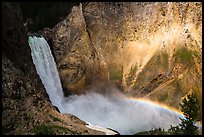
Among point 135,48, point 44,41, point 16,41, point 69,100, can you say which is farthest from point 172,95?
point 16,41

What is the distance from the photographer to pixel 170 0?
4619cm

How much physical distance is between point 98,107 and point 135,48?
999 centimetres

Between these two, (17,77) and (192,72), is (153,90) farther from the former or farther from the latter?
(17,77)

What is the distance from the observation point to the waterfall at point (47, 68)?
122 ft

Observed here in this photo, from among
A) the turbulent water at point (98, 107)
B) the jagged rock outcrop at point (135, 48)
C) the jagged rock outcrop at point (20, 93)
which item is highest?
the jagged rock outcrop at point (135, 48)

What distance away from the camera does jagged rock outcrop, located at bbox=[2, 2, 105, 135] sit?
Result: 2113cm

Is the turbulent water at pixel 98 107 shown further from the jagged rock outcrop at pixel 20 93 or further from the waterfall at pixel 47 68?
the jagged rock outcrop at pixel 20 93

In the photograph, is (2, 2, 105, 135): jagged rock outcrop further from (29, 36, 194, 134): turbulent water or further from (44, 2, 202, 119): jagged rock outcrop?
(44, 2, 202, 119): jagged rock outcrop

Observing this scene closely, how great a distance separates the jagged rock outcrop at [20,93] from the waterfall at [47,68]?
9.38 metres

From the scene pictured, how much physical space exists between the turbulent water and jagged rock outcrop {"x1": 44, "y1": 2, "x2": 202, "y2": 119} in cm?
171

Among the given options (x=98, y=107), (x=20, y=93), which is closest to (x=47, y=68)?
(x=98, y=107)

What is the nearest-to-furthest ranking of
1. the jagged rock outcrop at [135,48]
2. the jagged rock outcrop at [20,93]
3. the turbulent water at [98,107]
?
the jagged rock outcrop at [20,93] < the turbulent water at [98,107] < the jagged rock outcrop at [135,48]

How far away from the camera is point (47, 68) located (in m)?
38.7

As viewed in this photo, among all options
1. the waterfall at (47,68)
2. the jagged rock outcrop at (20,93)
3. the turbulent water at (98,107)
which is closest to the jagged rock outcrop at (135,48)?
the turbulent water at (98,107)
